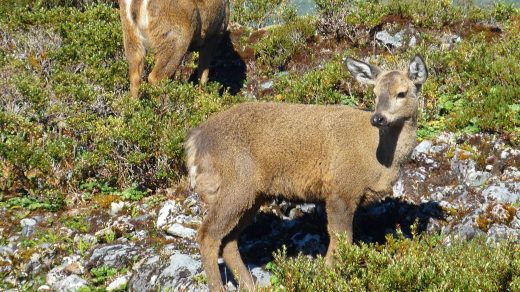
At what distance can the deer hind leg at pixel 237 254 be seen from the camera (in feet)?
26.9

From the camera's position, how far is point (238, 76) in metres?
14.3

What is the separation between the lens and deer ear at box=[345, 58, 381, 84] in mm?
8852

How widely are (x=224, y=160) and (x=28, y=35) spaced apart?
7.54 m

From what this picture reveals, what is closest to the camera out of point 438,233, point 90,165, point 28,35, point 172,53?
point 438,233

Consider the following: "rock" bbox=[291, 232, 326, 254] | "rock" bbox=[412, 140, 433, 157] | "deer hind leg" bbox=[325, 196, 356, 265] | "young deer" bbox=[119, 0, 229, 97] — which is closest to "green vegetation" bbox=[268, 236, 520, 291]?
"deer hind leg" bbox=[325, 196, 356, 265]

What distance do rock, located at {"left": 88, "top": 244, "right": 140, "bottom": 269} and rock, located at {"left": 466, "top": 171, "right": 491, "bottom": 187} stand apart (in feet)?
14.7

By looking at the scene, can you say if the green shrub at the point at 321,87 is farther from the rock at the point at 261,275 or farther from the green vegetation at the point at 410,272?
the green vegetation at the point at 410,272

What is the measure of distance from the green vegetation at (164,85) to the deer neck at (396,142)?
2699mm

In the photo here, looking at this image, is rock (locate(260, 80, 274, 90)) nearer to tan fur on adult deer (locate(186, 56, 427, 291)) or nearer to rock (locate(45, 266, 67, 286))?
tan fur on adult deer (locate(186, 56, 427, 291))

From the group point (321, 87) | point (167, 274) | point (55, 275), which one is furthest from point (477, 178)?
point (55, 275)

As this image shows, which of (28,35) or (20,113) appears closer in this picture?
(20,113)

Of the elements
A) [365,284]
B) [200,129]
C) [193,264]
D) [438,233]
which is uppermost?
[200,129]

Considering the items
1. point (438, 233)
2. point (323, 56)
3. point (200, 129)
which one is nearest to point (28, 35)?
point (323, 56)

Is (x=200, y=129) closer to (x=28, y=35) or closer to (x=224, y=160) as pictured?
(x=224, y=160)
